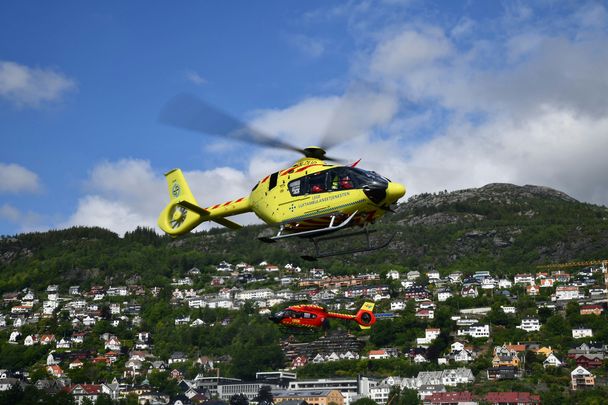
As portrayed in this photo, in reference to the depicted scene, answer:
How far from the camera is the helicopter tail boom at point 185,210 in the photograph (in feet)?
105

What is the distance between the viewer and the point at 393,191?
27.1 meters

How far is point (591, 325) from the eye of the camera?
114m

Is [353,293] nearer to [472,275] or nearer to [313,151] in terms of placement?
[472,275]

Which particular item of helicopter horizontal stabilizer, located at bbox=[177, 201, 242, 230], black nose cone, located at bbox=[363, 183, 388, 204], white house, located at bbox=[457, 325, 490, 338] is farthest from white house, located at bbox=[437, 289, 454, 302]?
black nose cone, located at bbox=[363, 183, 388, 204]

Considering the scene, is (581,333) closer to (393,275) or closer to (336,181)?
(393,275)

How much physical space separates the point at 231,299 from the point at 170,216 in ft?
418

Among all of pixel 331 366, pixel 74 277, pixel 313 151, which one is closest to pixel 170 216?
pixel 313 151

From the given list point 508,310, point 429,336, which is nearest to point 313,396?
point 429,336

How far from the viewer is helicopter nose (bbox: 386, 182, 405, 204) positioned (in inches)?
1064

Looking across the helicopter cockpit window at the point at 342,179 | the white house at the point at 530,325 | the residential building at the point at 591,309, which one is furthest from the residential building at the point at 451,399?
the helicopter cockpit window at the point at 342,179

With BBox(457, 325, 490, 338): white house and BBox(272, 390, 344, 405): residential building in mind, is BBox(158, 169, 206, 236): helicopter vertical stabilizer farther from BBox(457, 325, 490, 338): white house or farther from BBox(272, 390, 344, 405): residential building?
BBox(457, 325, 490, 338): white house

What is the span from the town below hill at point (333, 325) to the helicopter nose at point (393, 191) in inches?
1333

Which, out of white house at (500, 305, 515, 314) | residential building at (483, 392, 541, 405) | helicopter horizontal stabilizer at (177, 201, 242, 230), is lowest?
residential building at (483, 392, 541, 405)

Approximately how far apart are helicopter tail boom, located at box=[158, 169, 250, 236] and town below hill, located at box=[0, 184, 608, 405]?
26462 millimetres
